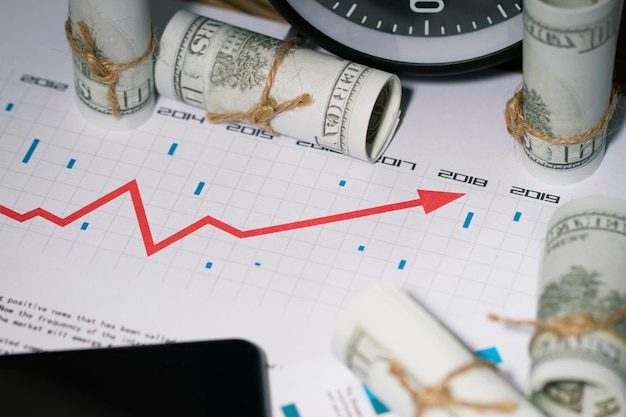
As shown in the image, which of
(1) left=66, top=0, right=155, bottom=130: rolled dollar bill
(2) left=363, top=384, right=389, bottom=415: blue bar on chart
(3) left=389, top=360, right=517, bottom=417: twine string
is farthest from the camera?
(1) left=66, top=0, right=155, bottom=130: rolled dollar bill

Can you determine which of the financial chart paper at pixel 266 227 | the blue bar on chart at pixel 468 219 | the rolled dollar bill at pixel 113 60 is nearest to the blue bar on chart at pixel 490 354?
the financial chart paper at pixel 266 227

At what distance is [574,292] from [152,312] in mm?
366

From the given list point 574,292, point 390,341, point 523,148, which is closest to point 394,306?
point 390,341

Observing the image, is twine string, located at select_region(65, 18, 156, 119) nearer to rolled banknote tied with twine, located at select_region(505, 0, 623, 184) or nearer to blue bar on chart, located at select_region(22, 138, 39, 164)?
blue bar on chart, located at select_region(22, 138, 39, 164)

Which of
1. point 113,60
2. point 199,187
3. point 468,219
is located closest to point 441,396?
point 468,219

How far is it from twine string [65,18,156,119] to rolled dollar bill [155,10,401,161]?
0.12 feet

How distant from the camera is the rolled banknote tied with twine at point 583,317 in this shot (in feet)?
2.68

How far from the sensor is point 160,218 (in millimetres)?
1023

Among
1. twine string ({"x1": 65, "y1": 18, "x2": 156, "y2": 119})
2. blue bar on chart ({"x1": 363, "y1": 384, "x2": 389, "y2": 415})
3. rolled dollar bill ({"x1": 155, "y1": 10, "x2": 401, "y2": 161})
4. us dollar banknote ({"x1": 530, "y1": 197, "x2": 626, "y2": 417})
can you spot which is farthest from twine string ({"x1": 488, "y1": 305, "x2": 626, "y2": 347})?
twine string ({"x1": 65, "y1": 18, "x2": 156, "y2": 119})

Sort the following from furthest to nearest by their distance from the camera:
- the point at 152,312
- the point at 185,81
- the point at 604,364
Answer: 1. the point at 185,81
2. the point at 152,312
3. the point at 604,364

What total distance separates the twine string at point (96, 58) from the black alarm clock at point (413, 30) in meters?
0.15

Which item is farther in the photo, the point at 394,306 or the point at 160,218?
the point at 160,218

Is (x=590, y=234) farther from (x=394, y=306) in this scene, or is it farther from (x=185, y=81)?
(x=185, y=81)

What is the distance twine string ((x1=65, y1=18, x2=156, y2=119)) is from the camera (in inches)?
39.9
